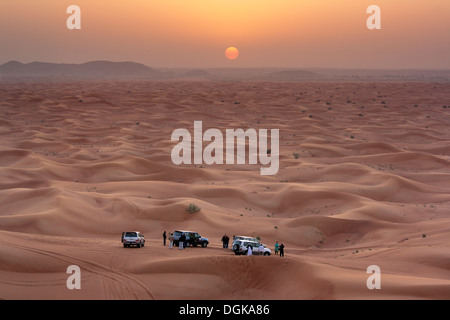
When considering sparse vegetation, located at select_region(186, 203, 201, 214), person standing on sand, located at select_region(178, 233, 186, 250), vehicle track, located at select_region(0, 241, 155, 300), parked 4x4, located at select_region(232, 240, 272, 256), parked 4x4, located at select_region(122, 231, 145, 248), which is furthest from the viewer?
sparse vegetation, located at select_region(186, 203, 201, 214)

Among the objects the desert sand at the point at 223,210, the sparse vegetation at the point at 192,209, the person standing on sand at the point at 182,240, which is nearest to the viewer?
the desert sand at the point at 223,210

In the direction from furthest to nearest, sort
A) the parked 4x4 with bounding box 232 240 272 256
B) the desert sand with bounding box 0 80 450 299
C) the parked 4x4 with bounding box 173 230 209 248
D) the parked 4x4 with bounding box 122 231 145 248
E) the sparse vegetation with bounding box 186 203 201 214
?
the sparse vegetation with bounding box 186 203 201 214 → the parked 4x4 with bounding box 173 230 209 248 → the parked 4x4 with bounding box 122 231 145 248 → the parked 4x4 with bounding box 232 240 272 256 → the desert sand with bounding box 0 80 450 299

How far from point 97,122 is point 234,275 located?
2231 inches

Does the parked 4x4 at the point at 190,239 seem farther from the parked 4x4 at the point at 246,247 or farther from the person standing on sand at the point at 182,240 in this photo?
the parked 4x4 at the point at 246,247

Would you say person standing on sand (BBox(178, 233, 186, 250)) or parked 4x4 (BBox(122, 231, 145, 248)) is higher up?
parked 4x4 (BBox(122, 231, 145, 248))

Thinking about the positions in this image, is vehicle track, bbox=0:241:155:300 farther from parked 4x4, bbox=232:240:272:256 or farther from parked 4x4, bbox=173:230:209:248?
parked 4x4, bbox=232:240:272:256

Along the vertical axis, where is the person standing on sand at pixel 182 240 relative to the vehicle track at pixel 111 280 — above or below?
below

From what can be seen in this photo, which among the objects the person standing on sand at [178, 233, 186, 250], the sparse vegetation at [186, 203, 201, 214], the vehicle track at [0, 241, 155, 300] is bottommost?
the sparse vegetation at [186, 203, 201, 214]

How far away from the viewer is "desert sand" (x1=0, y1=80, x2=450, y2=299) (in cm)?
1473

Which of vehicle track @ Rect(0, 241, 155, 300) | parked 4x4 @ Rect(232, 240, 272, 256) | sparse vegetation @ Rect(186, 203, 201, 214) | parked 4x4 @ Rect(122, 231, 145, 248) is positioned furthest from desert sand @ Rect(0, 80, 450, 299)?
parked 4x4 @ Rect(232, 240, 272, 256)

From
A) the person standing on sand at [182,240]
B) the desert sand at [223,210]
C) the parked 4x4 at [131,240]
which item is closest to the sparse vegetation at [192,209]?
the desert sand at [223,210]

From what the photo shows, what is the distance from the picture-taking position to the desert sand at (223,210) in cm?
1473

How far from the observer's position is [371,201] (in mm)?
30188

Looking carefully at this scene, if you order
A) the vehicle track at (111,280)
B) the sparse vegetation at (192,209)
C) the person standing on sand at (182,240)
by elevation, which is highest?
the vehicle track at (111,280)
